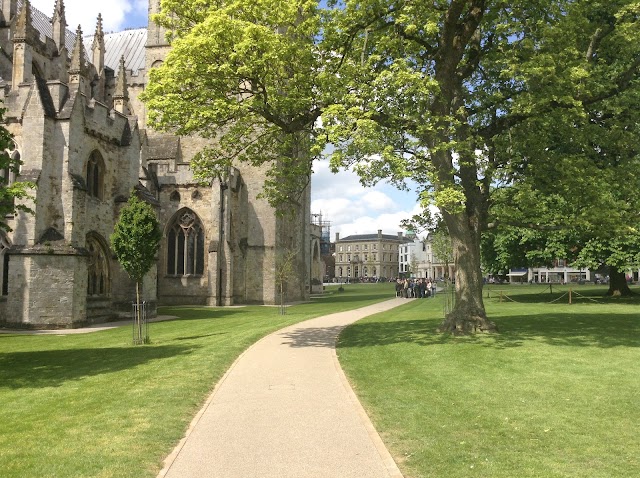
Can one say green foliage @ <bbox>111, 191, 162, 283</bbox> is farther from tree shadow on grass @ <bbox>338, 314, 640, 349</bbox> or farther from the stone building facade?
the stone building facade

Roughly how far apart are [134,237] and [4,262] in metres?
8.59

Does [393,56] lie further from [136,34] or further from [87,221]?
[136,34]

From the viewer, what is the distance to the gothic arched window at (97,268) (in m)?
22.2

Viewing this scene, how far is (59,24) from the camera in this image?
36.5 metres

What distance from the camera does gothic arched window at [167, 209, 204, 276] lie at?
33656 millimetres

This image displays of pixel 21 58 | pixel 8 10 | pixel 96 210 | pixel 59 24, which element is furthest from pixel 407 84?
pixel 59 24

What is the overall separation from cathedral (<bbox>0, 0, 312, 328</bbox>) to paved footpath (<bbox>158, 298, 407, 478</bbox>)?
803cm

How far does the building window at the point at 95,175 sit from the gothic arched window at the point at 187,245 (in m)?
10.6

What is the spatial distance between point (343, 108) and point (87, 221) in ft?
47.3

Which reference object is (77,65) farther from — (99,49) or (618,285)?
(618,285)

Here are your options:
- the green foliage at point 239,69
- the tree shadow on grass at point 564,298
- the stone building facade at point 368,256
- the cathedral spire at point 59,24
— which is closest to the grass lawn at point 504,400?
the green foliage at point 239,69

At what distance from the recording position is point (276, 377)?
895 cm

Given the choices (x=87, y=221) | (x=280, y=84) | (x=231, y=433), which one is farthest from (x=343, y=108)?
(x=87, y=221)

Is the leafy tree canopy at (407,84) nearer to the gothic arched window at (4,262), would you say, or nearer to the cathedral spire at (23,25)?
the gothic arched window at (4,262)
